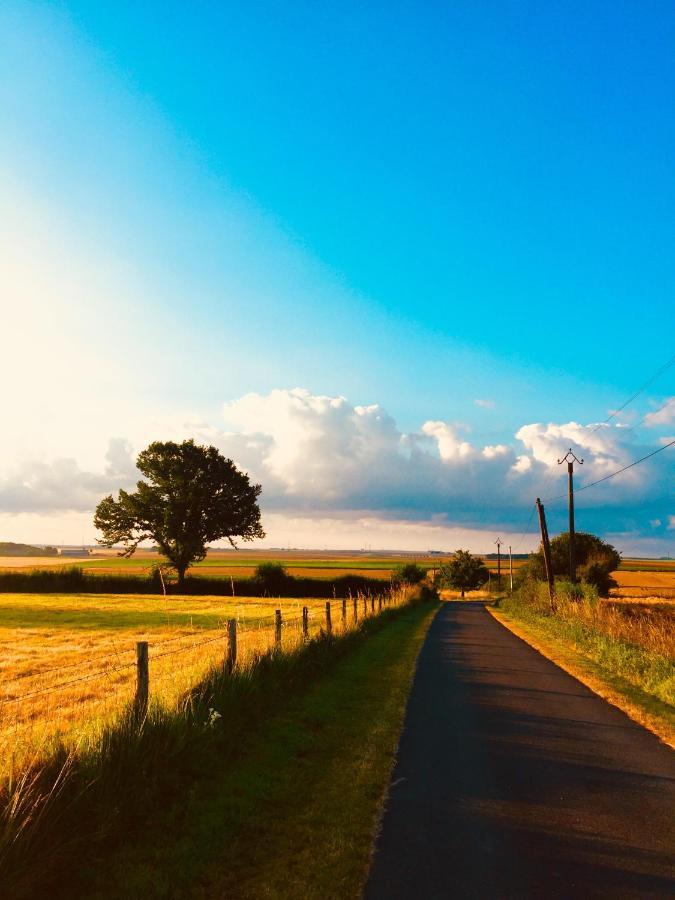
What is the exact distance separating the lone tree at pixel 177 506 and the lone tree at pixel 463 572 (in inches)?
1912

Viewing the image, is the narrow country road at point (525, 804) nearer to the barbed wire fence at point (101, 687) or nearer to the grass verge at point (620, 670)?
the grass verge at point (620, 670)

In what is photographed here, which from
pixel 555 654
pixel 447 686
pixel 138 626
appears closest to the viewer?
pixel 447 686

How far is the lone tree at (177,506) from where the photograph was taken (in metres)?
57.4

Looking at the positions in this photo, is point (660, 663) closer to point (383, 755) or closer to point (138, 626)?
point (383, 755)

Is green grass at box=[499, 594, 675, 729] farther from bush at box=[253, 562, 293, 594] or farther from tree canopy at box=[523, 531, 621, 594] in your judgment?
tree canopy at box=[523, 531, 621, 594]

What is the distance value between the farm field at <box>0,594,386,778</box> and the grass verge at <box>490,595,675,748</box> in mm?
6872

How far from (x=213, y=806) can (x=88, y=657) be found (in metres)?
14.8

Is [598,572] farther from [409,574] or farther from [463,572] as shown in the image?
[463,572]

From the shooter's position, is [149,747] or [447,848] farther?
[149,747]

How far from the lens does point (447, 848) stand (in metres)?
5.79

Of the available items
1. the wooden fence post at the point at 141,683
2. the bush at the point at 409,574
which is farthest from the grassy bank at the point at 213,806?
the bush at the point at 409,574

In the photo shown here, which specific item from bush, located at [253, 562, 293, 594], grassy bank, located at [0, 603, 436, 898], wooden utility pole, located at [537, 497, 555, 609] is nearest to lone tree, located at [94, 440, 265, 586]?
bush, located at [253, 562, 293, 594]

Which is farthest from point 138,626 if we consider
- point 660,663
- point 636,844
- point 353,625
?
point 636,844

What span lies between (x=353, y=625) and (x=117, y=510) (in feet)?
137
